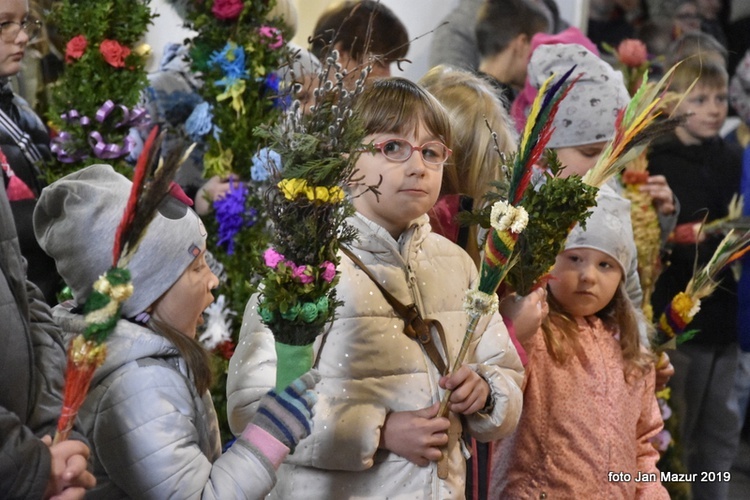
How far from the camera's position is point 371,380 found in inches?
97.3

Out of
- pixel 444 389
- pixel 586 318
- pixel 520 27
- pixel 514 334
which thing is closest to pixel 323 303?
pixel 444 389

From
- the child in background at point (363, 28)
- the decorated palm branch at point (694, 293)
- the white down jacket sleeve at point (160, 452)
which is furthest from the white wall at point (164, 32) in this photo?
the white down jacket sleeve at point (160, 452)

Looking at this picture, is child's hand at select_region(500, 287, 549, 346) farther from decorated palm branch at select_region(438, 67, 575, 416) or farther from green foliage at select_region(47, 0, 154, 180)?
green foliage at select_region(47, 0, 154, 180)

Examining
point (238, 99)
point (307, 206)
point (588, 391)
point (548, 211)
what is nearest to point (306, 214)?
point (307, 206)

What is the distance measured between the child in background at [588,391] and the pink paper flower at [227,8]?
68.0 inches

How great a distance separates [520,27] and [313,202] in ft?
11.2

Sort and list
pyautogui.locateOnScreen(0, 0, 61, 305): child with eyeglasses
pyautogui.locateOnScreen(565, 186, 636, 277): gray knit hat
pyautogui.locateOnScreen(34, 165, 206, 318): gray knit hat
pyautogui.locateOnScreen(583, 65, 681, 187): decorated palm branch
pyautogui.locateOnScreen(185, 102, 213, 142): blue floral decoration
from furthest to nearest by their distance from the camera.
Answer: pyautogui.locateOnScreen(185, 102, 213, 142): blue floral decoration
pyautogui.locateOnScreen(565, 186, 636, 277): gray knit hat
pyautogui.locateOnScreen(0, 0, 61, 305): child with eyeglasses
pyautogui.locateOnScreen(583, 65, 681, 187): decorated palm branch
pyautogui.locateOnScreen(34, 165, 206, 318): gray knit hat

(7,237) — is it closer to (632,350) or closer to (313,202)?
(313,202)

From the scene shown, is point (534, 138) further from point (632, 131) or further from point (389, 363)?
point (389, 363)

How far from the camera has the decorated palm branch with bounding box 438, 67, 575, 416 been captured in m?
2.42

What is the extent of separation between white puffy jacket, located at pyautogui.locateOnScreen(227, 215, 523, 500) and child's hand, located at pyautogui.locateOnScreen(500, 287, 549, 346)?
298 millimetres

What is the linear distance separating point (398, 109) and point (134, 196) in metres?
0.90

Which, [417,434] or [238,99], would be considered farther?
[238,99]

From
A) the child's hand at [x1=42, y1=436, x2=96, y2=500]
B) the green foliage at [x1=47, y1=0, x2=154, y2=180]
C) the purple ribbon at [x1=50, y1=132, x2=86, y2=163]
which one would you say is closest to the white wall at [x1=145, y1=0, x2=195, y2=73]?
the green foliage at [x1=47, y1=0, x2=154, y2=180]
